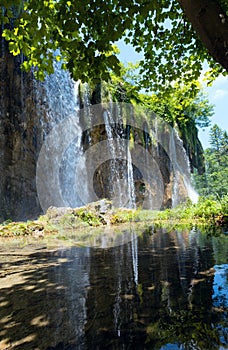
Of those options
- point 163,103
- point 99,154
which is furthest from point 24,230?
point 163,103

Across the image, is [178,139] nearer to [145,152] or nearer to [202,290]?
[145,152]

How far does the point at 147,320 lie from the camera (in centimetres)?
181

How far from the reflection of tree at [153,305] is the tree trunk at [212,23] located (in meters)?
2.06

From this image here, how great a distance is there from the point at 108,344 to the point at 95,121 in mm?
19757

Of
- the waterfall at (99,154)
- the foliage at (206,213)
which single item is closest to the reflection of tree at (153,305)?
the foliage at (206,213)

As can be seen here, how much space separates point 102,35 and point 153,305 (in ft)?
11.0

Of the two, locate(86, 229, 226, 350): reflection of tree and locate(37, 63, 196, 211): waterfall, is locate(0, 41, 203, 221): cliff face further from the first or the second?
locate(86, 229, 226, 350): reflection of tree

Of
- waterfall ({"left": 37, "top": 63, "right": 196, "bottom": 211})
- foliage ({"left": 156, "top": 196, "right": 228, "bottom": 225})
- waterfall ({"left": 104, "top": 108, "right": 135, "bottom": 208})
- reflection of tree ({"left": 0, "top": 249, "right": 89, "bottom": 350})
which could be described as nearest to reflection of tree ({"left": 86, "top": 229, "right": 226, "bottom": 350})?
reflection of tree ({"left": 0, "top": 249, "right": 89, "bottom": 350})

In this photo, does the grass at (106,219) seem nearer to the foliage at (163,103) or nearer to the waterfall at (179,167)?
the foliage at (163,103)

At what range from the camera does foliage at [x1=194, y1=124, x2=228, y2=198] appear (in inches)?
2005

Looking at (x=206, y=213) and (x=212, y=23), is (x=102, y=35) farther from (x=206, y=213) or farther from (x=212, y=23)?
(x=206, y=213)

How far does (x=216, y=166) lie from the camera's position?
57.6 m

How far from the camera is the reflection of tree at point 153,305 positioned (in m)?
1.57

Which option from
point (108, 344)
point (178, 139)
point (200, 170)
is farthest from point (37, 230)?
point (200, 170)
